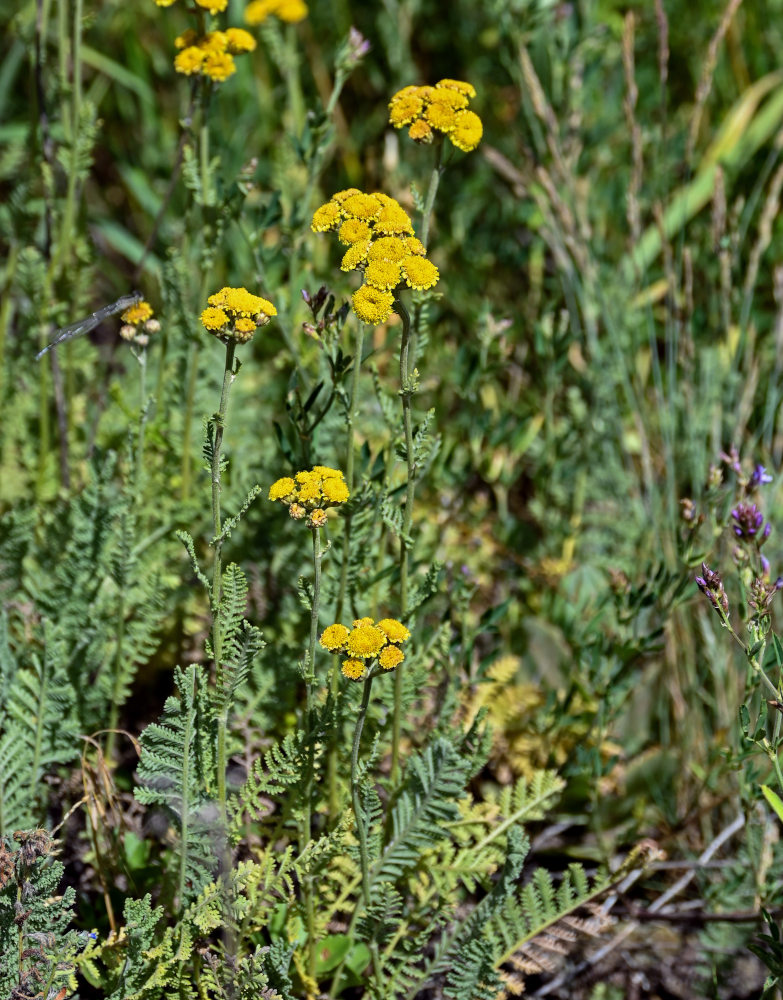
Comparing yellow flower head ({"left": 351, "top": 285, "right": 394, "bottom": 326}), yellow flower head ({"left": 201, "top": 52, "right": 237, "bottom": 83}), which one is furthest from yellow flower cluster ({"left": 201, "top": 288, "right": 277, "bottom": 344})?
yellow flower head ({"left": 201, "top": 52, "right": 237, "bottom": 83})

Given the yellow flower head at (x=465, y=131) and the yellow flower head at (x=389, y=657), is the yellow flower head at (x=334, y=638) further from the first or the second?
the yellow flower head at (x=465, y=131)

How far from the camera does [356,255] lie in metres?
1.29

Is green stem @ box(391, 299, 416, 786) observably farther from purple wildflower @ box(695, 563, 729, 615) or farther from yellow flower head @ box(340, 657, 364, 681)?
purple wildflower @ box(695, 563, 729, 615)

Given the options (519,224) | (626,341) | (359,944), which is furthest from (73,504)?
(519,224)

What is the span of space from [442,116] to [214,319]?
0.47 meters

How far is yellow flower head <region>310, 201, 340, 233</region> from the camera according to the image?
53.4 inches

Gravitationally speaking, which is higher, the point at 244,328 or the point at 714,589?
the point at 244,328

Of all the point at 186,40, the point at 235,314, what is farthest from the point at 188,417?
the point at 235,314

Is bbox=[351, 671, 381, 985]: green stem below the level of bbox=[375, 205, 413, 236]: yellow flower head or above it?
below

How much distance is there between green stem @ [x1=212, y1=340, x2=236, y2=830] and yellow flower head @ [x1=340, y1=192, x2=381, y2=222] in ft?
0.78

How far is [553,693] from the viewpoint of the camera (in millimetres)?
1932

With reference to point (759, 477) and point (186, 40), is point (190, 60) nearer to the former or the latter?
point (186, 40)

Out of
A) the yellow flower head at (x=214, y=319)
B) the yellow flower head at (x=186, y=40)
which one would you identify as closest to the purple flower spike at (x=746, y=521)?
the yellow flower head at (x=214, y=319)

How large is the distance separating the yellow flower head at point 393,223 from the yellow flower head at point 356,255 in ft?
0.10
